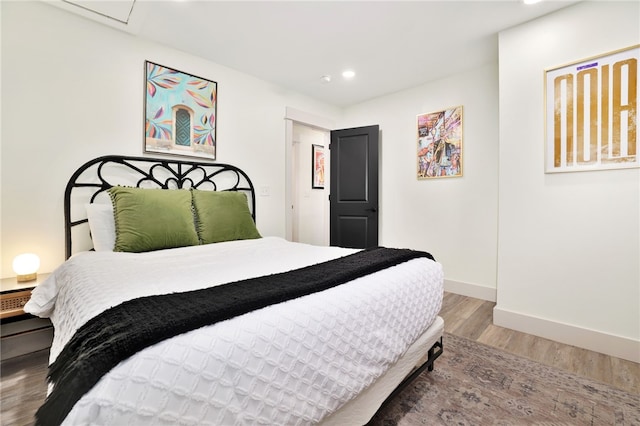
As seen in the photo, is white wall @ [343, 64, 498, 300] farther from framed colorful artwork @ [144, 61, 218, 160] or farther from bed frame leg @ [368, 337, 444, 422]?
framed colorful artwork @ [144, 61, 218, 160]

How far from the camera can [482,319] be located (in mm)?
2621

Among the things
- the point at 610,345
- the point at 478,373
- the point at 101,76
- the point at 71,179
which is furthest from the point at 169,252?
the point at 610,345

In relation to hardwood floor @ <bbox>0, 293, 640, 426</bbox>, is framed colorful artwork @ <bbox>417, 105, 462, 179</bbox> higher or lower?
higher

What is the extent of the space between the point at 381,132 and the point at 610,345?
320 cm

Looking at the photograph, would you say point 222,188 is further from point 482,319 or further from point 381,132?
point 482,319

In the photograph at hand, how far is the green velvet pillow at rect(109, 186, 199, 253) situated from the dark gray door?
2.43m

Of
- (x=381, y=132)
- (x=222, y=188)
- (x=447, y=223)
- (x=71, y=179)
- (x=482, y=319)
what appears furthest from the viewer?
(x=381, y=132)

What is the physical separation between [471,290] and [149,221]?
11.1ft

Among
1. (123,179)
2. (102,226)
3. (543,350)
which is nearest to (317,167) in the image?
(123,179)

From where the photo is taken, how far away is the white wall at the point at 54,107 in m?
1.94

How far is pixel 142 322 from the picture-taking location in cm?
73

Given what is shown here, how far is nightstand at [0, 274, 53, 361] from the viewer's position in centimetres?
167

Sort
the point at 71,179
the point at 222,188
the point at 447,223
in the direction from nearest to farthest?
the point at 71,179
the point at 222,188
the point at 447,223

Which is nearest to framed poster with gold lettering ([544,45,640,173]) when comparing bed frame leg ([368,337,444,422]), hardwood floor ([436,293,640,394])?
hardwood floor ([436,293,640,394])
